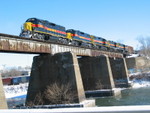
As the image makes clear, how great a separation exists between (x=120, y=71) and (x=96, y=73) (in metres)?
12.2

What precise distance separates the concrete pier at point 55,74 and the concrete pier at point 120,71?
82.1 ft

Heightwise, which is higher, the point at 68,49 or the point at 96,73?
the point at 68,49

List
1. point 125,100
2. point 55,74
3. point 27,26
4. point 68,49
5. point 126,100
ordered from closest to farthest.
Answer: point 55,74 → point 27,26 → point 126,100 → point 125,100 → point 68,49

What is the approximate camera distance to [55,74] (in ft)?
88.2

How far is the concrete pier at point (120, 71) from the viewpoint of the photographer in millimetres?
49438

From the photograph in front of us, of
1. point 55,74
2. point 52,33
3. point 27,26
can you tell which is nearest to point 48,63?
point 55,74

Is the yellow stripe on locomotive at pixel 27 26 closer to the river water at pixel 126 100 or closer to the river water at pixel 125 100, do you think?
the river water at pixel 125 100

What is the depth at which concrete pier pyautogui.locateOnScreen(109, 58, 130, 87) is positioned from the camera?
49438mm

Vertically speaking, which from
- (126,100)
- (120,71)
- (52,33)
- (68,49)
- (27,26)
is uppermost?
(27,26)

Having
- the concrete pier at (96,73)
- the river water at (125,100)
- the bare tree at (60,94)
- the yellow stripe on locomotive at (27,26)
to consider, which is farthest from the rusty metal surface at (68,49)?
the river water at (125,100)

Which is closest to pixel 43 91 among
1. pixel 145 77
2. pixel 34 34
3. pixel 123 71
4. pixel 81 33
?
pixel 34 34

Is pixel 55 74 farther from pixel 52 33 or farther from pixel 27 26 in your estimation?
pixel 52 33

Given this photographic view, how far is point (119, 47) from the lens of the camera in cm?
7288

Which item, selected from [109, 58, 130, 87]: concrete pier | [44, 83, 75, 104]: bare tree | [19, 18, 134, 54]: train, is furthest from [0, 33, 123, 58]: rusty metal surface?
[109, 58, 130, 87]: concrete pier
